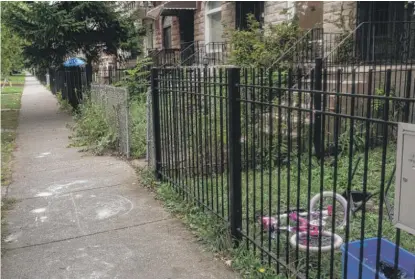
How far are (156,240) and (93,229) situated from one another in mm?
790

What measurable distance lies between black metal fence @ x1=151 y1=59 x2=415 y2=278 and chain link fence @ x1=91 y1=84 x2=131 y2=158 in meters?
1.67

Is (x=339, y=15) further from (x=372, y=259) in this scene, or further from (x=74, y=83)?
(x=74, y=83)

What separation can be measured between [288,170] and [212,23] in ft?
50.4

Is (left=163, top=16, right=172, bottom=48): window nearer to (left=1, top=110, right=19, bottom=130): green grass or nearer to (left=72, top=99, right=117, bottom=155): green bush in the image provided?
(left=1, top=110, right=19, bottom=130): green grass

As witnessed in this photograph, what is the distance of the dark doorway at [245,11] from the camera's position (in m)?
14.7

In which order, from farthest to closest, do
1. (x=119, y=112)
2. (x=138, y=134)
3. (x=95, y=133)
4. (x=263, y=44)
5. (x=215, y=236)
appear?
(x=263, y=44), (x=95, y=133), (x=138, y=134), (x=119, y=112), (x=215, y=236)

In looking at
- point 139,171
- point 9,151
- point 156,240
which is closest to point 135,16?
point 9,151

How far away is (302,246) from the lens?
132 inches

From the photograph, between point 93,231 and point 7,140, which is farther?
point 7,140

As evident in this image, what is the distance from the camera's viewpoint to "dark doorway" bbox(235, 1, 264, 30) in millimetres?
14688

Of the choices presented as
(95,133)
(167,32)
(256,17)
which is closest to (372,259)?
(95,133)

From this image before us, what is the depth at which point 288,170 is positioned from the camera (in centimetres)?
297

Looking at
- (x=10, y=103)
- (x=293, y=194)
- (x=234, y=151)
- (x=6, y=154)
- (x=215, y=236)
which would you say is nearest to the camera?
(x=234, y=151)

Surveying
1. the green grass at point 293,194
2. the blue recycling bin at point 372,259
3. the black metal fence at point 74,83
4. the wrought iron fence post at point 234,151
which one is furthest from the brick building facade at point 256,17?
the blue recycling bin at point 372,259
